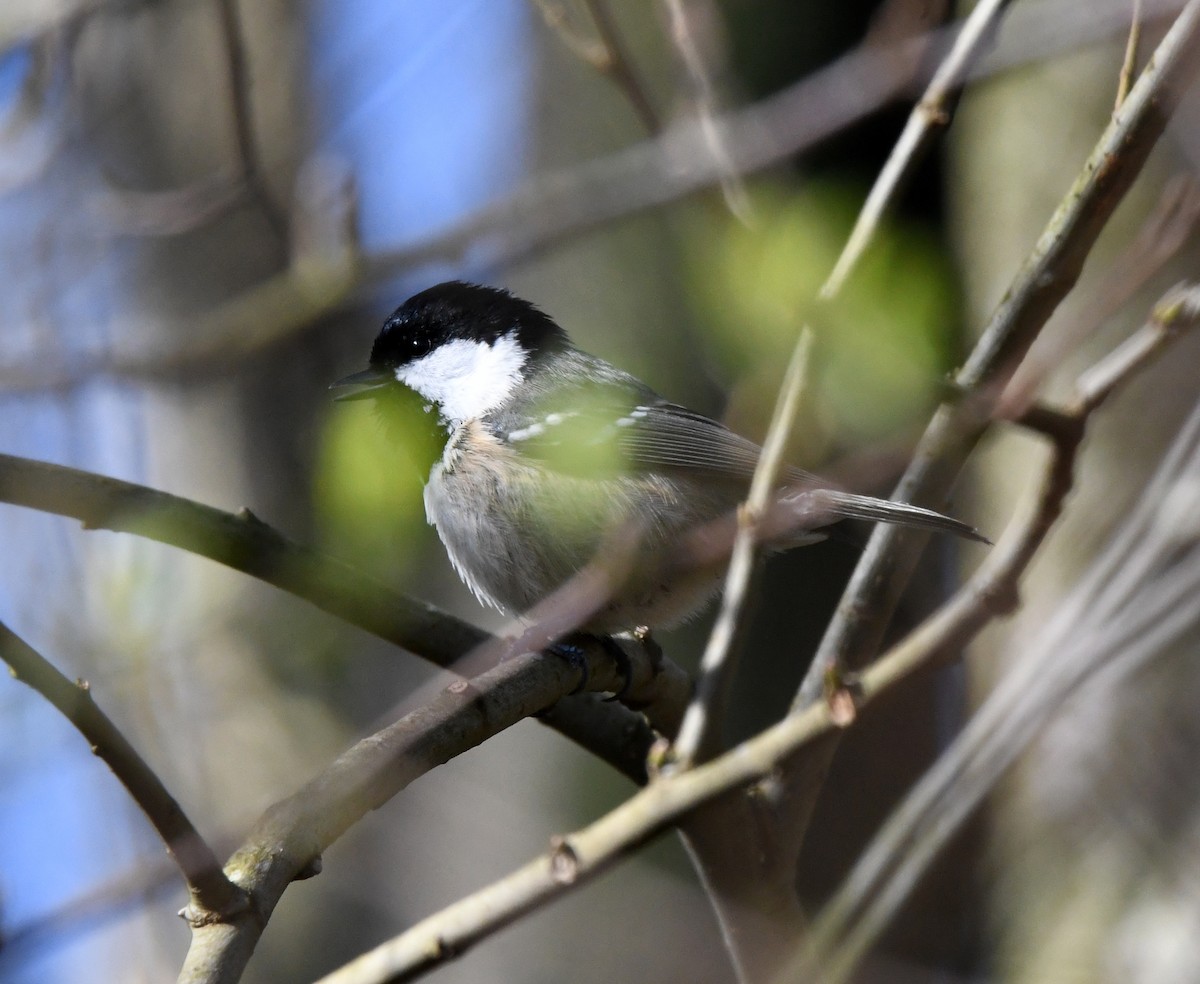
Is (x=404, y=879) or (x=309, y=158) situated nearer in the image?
→ (x=404, y=879)

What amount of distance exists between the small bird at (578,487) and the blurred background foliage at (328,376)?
0.52 ft

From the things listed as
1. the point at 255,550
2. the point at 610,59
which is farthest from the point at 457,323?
the point at 255,550

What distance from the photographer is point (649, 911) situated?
3424 mm

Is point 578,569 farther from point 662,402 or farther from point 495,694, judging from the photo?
point 495,694

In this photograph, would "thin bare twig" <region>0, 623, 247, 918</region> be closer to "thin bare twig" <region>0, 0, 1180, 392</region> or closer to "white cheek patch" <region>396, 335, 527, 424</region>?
"thin bare twig" <region>0, 0, 1180, 392</region>

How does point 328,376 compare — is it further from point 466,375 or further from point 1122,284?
point 1122,284

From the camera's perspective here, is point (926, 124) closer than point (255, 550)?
Yes

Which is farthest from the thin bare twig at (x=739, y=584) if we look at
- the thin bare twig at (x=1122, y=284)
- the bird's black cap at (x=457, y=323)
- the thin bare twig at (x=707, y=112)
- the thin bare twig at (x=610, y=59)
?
the bird's black cap at (x=457, y=323)

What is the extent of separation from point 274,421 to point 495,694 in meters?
2.59

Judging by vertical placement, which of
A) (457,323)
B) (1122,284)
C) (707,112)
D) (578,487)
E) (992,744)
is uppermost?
(457,323)

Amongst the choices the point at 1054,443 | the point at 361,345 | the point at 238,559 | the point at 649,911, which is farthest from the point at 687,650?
the point at 1054,443

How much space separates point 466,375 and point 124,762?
2104 millimetres

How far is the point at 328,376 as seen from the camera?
13.8 ft

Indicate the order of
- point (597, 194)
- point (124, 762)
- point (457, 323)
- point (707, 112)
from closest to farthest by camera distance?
point (124, 762) → point (707, 112) → point (597, 194) → point (457, 323)
